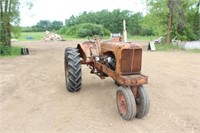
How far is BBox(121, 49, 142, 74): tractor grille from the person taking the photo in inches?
207

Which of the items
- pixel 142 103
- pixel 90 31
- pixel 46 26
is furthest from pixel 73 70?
pixel 46 26

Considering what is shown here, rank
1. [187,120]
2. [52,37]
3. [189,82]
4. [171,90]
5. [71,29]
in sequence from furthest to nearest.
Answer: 1. [71,29]
2. [52,37]
3. [189,82]
4. [171,90]
5. [187,120]

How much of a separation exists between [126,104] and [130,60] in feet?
2.73

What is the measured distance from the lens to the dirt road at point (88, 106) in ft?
15.8

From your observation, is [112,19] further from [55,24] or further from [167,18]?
[167,18]

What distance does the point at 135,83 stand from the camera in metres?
5.04

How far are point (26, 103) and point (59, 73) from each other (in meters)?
3.59

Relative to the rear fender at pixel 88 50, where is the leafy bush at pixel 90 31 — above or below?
above

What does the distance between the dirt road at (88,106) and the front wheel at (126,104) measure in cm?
15

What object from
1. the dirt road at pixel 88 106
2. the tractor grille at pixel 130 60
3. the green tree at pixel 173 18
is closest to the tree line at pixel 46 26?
the green tree at pixel 173 18

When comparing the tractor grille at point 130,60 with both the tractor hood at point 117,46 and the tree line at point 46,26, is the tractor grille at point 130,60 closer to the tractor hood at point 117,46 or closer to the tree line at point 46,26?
the tractor hood at point 117,46

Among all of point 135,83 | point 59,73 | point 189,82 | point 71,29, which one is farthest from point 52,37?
point 135,83

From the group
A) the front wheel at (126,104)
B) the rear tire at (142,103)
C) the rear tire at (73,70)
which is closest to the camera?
the front wheel at (126,104)

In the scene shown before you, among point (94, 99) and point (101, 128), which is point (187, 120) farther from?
point (94, 99)
